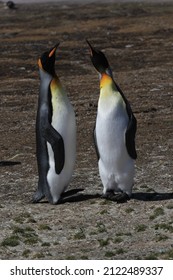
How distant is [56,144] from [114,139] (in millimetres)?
674

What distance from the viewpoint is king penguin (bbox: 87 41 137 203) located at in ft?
42.0

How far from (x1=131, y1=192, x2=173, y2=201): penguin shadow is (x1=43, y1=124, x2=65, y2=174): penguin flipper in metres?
0.96

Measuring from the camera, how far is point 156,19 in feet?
120

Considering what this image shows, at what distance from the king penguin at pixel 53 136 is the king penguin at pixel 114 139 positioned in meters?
0.36

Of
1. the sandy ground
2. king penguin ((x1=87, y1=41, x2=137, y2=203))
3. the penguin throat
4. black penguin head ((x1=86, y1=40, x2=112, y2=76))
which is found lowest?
the sandy ground

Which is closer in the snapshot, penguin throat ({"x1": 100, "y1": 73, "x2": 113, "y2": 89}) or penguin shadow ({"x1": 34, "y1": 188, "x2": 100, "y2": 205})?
penguin throat ({"x1": 100, "y1": 73, "x2": 113, "y2": 89})

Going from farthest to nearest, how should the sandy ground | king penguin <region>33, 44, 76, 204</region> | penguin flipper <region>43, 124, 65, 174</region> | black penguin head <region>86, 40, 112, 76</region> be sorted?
1. black penguin head <region>86, 40, 112, 76</region>
2. king penguin <region>33, 44, 76, 204</region>
3. penguin flipper <region>43, 124, 65, 174</region>
4. the sandy ground

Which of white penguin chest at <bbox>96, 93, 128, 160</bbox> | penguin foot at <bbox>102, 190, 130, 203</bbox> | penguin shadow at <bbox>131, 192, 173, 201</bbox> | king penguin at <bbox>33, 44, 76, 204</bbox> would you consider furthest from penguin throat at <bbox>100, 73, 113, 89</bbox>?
penguin shadow at <bbox>131, 192, 173, 201</bbox>

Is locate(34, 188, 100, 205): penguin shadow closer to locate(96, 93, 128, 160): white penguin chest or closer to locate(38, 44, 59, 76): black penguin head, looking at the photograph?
locate(96, 93, 128, 160): white penguin chest

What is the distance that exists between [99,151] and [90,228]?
1.50 meters

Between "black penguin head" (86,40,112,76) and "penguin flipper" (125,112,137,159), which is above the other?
"black penguin head" (86,40,112,76)

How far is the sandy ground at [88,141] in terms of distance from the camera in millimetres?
11258

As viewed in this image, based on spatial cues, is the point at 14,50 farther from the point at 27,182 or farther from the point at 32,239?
the point at 32,239

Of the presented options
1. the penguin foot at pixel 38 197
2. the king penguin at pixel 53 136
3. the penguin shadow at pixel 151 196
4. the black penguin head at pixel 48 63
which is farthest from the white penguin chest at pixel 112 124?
the penguin foot at pixel 38 197
